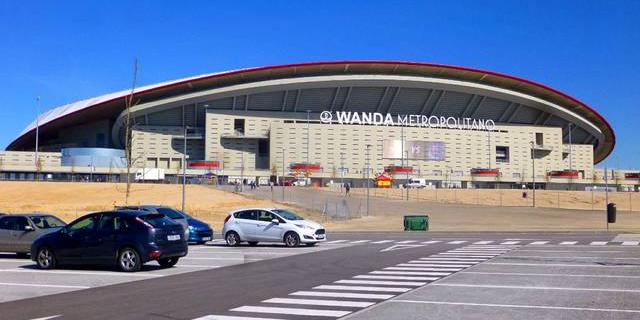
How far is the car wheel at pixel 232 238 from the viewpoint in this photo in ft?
86.3

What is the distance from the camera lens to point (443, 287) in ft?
42.8

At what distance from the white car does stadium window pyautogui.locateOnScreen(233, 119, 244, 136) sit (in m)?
91.0

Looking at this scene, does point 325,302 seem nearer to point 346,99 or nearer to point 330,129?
point 330,129

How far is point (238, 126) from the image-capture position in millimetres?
118500

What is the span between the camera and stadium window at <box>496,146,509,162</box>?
417ft

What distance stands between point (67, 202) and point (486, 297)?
58.0m

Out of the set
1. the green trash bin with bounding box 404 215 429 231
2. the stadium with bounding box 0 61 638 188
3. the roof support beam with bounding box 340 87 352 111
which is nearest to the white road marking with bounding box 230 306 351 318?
the green trash bin with bounding box 404 215 429 231

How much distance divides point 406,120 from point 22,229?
10526 cm

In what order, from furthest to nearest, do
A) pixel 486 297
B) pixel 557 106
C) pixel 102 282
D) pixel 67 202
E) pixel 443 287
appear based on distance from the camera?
pixel 557 106 → pixel 67 202 → pixel 102 282 → pixel 443 287 → pixel 486 297

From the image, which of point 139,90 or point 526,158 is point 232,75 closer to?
point 139,90

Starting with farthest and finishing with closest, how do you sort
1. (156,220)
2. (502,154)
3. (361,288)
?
(502,154), (156,220), (361,288)

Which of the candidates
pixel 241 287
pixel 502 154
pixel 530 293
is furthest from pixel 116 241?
pixel 502 154

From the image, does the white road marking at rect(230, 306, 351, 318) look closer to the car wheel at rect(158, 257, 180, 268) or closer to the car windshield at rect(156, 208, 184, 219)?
the car wheel at rect(158, 257, 180, 268)

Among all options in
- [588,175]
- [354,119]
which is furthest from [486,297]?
[588,175]
